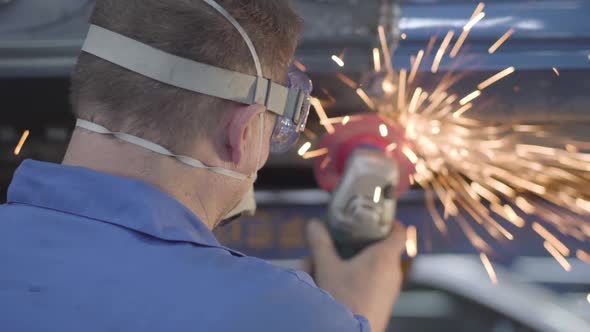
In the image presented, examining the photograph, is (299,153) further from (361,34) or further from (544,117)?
(544,117)

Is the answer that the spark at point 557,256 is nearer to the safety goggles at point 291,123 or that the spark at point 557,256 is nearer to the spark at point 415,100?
the spark at point 415,100

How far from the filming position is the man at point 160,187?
1.02 m

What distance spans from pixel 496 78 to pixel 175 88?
1127mm

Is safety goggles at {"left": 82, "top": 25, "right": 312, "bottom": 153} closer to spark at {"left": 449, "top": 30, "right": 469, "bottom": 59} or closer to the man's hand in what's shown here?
the man's hand

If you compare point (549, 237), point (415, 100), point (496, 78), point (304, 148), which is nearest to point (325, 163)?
point (304, 148)

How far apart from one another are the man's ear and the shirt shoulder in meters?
0.21

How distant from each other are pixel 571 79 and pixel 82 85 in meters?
1.36

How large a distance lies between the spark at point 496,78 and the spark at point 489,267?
85cm

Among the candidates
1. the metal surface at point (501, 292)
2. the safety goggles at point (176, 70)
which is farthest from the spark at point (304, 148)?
the safety goggles at point (176, 70)

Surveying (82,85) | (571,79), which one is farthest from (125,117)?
(571,79)

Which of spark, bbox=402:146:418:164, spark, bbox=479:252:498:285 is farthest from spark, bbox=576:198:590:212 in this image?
spark, bbox=402:146:418:164

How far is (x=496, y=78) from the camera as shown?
2051 mm

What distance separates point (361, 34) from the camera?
208 centimetres

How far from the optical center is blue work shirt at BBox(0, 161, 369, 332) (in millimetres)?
1004
